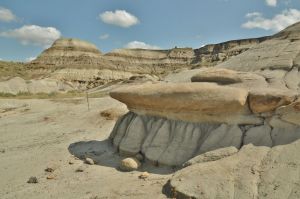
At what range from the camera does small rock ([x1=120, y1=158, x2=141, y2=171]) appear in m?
7.28

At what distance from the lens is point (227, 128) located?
6.88 meters

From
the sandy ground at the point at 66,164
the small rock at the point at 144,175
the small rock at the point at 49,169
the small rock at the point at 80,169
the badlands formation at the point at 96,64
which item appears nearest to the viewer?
the sandy ground at the point at 66,164

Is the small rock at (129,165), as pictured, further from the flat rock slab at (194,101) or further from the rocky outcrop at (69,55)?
the rocky outcrop at (69,55)

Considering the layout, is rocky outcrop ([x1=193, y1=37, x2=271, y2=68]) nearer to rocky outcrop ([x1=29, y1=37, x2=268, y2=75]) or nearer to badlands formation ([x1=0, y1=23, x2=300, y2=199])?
rocky outcrop ([x1=29, y1=37, x2=268, y2=75])

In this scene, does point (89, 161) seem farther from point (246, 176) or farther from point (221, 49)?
point (221, 49)

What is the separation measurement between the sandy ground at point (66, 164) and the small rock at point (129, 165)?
0.14 meters

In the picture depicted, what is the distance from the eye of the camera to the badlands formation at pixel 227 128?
5.66m

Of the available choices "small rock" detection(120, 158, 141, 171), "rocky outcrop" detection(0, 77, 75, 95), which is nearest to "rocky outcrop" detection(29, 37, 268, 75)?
"rocky outcrop" detection(0, 77, 75, 95)

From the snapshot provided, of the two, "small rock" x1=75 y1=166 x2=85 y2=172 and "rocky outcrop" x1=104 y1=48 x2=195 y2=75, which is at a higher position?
"rocky outcrop" x1=104 y1=48 x2=195 y2=75

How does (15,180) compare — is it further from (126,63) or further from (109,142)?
(126,63)

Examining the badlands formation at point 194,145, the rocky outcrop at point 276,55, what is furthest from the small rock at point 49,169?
the rocky outcrop at point 276,55

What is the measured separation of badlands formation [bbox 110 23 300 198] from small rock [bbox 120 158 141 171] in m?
0.31

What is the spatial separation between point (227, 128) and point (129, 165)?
6.87 feet

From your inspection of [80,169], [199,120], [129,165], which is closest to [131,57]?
[80,169]
